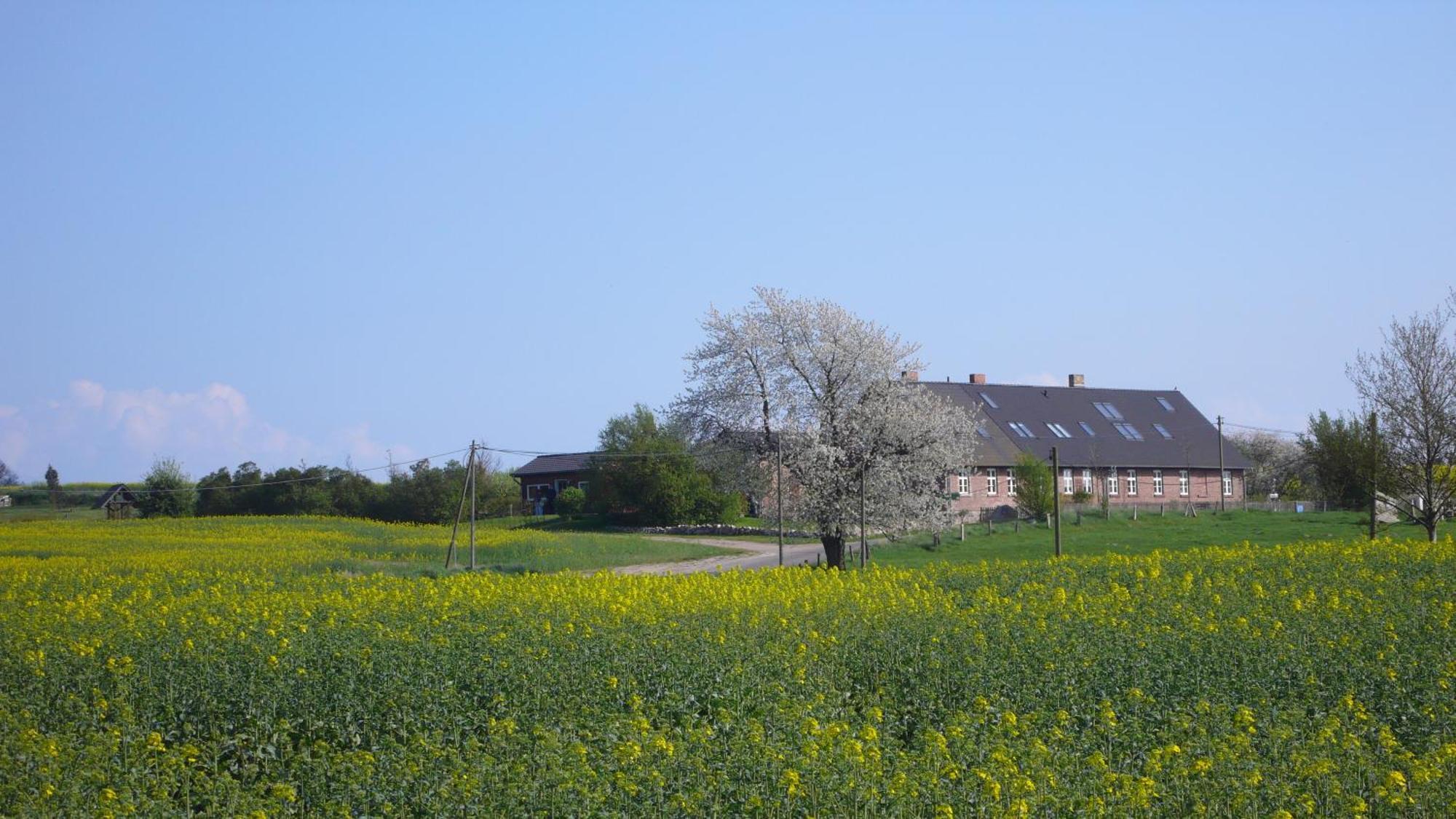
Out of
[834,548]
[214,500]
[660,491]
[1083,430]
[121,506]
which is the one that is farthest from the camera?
[121,506]

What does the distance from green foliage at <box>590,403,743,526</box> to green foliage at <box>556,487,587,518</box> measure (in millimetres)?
2479

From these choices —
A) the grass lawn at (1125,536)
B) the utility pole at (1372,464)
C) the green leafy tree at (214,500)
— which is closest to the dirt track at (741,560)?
the grass lawn at (1125,536)

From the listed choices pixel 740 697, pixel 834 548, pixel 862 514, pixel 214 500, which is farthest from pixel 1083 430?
pixel 740 697

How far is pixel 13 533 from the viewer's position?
1959 inches

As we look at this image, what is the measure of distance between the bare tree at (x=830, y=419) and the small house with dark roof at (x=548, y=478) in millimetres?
38206

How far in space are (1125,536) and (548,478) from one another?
148 ft

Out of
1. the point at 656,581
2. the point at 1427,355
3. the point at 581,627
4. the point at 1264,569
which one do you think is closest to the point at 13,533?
the point at 656,581

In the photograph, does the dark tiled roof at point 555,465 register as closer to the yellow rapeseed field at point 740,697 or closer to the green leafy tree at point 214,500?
the green leafy tree at point 214,500

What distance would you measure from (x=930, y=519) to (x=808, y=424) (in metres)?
4.78

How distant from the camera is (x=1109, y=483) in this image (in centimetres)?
6338

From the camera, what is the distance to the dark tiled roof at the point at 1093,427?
62.6 metres

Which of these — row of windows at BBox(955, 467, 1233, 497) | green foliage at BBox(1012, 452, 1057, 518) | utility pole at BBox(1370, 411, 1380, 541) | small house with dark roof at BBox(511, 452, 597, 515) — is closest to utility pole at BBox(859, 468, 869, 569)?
utility pole at BBox(1370, 411, 1380, 541)

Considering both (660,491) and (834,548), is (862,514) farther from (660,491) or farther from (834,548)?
(660,491)

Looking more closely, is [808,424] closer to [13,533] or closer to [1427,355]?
[1427,355]
